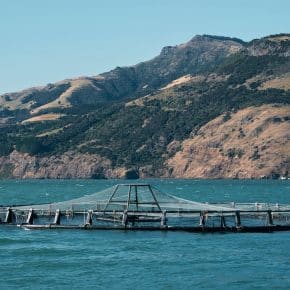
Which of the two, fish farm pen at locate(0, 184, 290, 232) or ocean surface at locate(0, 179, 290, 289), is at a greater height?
fish farm pen at locate(0, 184, 290, 232)

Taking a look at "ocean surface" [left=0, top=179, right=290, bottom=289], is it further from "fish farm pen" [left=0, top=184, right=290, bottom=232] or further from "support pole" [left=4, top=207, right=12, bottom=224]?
"support pole" [left=4, top=207, right=12, bottom=224]

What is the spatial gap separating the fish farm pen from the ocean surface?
2007 millimetres

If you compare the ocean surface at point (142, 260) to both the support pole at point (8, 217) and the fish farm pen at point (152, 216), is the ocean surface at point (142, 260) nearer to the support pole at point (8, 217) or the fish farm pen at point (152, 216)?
the fish farm pen at point (152, 216)

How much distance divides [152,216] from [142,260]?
82.2 feet

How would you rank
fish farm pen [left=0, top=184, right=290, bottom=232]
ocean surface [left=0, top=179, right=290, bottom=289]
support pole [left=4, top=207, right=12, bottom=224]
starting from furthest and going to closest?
support pole [left=4, top=207, right=12, bottom=224], fish farm pen [left=0, top=184, right=290, bottom=232], ocean surface [left=0, top=179, right=290, bottom=289]

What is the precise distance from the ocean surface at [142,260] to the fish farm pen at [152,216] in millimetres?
2007

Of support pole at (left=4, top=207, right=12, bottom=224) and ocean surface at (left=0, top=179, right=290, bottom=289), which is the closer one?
ocean surface at (left=0, top=179, right=290, bottom=289)

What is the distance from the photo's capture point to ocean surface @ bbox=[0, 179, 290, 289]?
199 ft

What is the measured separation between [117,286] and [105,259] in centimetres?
1230

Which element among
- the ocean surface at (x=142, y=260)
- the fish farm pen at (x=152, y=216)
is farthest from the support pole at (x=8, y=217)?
the ocean surface at (x=142, y=260)

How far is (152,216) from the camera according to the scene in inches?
3775

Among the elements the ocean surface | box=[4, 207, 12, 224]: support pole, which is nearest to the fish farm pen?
box=[4, 207, 12, 224]: support pole

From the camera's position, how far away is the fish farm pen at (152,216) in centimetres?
8988

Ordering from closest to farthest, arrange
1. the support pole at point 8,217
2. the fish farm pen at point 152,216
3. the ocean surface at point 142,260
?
the ocean surface at point 142,260 < the fish farm pen at point 152,216 < the support pole at point 8,217
